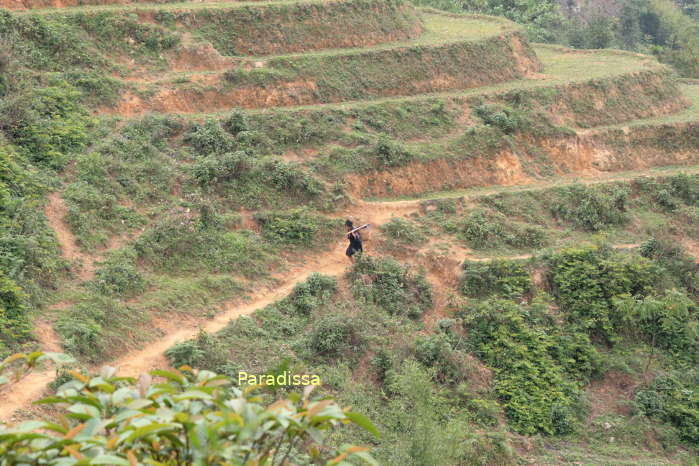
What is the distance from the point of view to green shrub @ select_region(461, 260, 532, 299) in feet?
53.9

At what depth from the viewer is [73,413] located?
361cm

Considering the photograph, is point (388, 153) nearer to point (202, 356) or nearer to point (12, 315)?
point (202, 356)

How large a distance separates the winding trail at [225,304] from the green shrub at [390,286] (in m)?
0.67

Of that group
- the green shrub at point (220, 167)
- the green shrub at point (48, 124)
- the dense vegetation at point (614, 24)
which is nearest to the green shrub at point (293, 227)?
the green shrub at point (220, 167)

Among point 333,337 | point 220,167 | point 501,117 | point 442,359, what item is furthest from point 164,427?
point 501,117

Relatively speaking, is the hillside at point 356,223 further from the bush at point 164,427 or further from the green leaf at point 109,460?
the green leaf at point 109,460

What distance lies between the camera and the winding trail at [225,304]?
966cm

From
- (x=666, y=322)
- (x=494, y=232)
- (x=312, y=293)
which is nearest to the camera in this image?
(x=312, y=293)

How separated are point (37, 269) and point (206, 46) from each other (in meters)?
11.3

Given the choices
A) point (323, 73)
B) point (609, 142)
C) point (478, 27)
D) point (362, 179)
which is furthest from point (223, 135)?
point (478, 27)

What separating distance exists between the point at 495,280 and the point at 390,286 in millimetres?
2768

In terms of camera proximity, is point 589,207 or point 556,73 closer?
point 589,207

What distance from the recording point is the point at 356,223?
17406 millimetres

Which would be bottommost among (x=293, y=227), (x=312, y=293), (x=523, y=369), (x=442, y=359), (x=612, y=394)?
(x=612, y=394)
